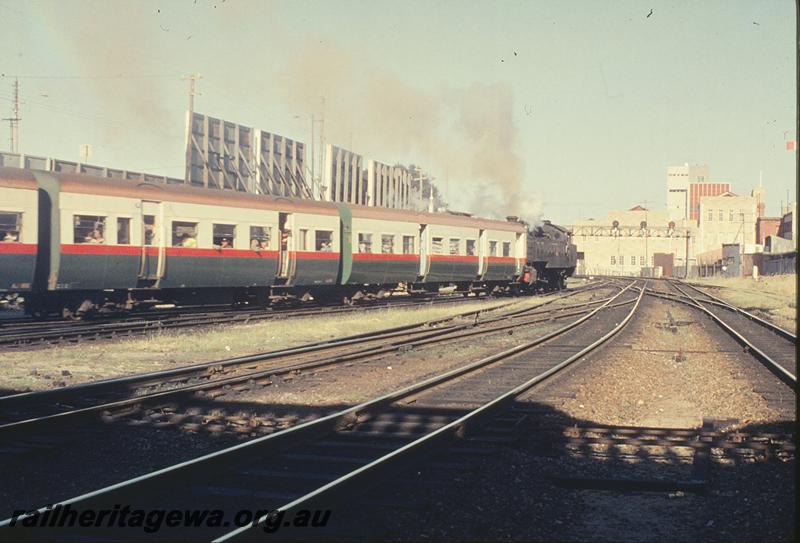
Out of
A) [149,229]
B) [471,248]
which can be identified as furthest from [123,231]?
[471,248]

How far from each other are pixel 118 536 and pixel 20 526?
0.50 metres

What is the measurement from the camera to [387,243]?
1011 inches

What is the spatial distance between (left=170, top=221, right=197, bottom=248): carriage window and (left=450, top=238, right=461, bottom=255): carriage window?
37.9 ft

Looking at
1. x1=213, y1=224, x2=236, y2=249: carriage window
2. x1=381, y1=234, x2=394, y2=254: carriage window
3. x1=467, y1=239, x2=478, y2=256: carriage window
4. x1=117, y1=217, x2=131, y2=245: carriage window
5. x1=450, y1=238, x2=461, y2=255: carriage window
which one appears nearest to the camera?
x1=117, y1=217, x2=131, y2=245: carriage window

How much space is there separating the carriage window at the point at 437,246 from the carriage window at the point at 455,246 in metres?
0.53

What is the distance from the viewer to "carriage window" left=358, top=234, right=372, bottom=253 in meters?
24.4

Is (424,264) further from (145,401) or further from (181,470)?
(181,470)

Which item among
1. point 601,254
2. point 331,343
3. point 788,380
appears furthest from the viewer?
point 601,254

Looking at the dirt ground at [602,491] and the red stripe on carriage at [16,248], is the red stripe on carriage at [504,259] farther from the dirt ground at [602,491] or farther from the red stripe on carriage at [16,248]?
the dirt ground at [602,491]

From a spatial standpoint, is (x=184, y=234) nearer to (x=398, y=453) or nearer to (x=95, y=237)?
(x=95, y=237)

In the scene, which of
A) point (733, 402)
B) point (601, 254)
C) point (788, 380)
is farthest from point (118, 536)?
point (601, 254)

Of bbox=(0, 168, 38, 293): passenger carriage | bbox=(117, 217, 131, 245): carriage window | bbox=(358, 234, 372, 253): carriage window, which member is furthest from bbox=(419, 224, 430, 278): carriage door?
bbox=(0, 168, 38, 293): passenger carriage

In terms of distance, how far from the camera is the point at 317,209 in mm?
22875

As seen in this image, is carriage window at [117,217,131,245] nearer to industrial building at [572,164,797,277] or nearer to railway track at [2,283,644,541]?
railway track at [2,283,644,541]
